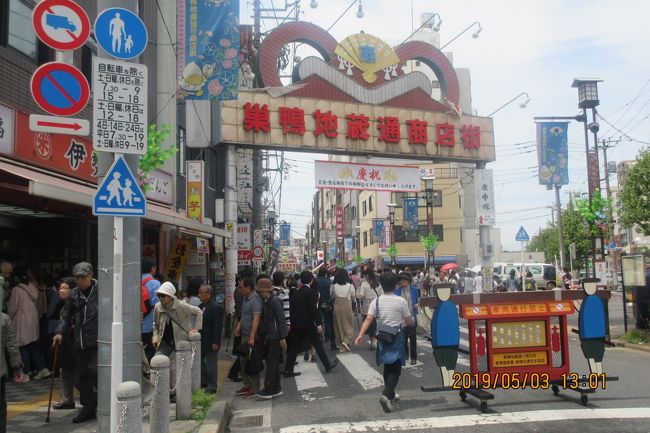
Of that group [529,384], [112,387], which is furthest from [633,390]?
[112,387]

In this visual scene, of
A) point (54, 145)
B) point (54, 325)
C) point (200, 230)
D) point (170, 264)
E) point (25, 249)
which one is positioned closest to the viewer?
A: point (54, 325)

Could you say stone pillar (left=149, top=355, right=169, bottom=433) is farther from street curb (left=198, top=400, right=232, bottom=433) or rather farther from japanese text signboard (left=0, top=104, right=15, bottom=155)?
japanese text signboard (left=0, top=104, right=15, bottom=155)

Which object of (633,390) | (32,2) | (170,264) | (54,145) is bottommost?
(633,390)

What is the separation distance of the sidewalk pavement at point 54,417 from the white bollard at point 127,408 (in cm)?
195

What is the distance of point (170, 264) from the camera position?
15.1 m

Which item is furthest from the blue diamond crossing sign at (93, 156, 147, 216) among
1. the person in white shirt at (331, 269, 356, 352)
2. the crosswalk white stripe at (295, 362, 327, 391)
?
the person in white shirt at (331, 269, 356, 352)

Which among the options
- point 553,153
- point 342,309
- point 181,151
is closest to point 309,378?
point 342,309

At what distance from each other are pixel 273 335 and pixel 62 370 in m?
2.87

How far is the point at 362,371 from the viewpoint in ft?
32.8

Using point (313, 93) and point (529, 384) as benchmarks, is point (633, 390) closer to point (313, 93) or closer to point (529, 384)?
point (529, 384)

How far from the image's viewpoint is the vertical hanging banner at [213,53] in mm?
13375

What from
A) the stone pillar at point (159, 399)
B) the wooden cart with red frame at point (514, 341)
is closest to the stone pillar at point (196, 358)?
the stone pillar at point (159, 399)

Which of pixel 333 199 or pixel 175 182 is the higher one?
pixel 333 199
